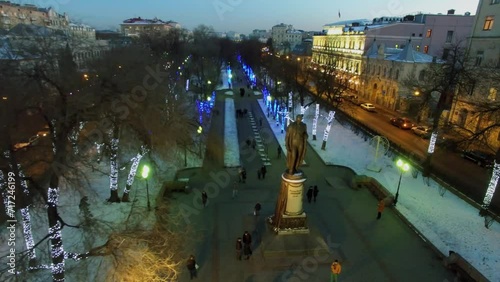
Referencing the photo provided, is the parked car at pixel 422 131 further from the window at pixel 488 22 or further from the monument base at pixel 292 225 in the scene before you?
the monument base at pixel 292 225

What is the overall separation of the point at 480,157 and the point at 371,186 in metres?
10.9

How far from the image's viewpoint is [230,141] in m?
29.0

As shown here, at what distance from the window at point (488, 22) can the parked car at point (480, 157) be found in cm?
1294

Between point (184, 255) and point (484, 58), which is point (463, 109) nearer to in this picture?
point (484, 58)

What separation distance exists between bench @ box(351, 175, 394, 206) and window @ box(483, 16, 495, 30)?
71.0 feet

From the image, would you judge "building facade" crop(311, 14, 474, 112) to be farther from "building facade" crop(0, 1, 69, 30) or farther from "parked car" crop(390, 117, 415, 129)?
"building facade" crop(0, 1, 69, 30)

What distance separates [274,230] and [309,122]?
23.7 metres

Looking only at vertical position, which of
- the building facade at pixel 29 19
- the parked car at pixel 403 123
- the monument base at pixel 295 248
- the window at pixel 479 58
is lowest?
the parked car at pixel 403 123

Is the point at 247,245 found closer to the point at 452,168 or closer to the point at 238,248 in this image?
the point at 238,248

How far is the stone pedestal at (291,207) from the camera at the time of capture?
44.4ft

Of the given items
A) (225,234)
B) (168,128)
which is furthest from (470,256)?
(168,128)

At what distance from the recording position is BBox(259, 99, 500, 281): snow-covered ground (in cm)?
1412

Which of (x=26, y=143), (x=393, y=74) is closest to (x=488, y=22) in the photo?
(x=393, y=74)

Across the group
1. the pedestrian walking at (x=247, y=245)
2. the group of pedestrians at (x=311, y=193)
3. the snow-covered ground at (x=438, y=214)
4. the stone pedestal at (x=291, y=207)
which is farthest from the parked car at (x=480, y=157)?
the pedestrian walking at (x=247, y=245)
